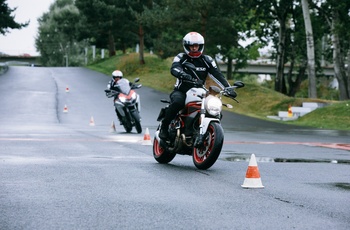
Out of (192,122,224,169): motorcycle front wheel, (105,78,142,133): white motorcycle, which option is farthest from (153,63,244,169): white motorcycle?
(105,78,142,133): white motorcycle

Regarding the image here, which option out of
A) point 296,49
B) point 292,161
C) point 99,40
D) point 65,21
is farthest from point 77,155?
point 65,21

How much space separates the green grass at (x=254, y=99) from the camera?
36.2 metres

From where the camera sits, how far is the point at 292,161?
1387 cm

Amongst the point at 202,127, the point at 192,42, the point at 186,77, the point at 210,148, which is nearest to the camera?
the point at 210,148

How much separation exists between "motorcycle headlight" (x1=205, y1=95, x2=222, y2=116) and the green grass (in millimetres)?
22378

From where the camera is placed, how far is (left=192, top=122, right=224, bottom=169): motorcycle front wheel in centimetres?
1097

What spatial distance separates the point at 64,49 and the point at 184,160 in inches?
5360

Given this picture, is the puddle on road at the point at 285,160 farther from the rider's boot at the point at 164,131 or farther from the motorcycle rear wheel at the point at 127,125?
the motorcycle rear wheel at the point at 127,125

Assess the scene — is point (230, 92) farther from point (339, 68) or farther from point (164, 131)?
point (339, 68)

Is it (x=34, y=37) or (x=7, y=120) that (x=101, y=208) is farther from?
(x=34, y=37)

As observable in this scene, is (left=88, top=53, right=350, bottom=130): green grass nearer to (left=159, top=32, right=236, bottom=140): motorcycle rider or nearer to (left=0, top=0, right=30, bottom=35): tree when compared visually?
(left=0, top=0, right=30, bottom=35): tree

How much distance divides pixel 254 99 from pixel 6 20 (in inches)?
1161

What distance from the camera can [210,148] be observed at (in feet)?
36.6

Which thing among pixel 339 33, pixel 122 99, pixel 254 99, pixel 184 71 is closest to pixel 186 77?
pixel 184 71
